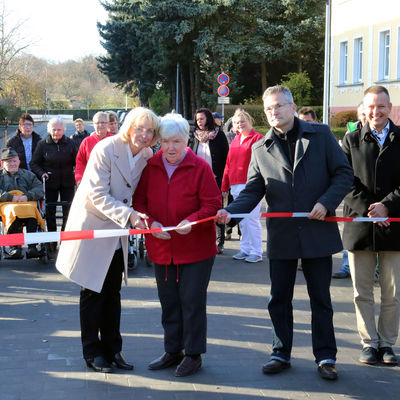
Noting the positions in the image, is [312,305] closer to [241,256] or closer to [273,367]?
[273,367]

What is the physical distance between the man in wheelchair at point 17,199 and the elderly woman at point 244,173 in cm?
277

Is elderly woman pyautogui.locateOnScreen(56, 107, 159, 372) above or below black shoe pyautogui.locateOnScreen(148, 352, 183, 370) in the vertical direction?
above

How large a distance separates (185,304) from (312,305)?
0.97m

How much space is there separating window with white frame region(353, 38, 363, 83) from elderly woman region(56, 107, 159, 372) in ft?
97.2

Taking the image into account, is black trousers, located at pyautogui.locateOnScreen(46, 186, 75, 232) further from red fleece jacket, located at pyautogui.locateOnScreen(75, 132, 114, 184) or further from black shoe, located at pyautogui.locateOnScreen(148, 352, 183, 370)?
black shoe, located at pyautogui.locateOnScreen(148, 352, 183, 370)

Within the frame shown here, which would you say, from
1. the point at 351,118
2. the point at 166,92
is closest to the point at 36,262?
the point at 351,118

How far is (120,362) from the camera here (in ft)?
17.3

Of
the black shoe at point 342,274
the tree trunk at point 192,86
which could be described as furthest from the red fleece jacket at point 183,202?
the tree trunk at point 192,86

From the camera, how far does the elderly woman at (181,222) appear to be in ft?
16.5

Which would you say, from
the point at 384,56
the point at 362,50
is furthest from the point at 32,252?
the point at 362,50

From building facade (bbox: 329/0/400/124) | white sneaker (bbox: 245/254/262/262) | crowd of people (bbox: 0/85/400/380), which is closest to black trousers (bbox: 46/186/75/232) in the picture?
white sneaker (bbox: 245/254/262/262)

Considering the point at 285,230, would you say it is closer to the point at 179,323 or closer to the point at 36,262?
the point at 179,323

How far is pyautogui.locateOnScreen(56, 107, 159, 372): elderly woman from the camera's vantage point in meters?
4.94

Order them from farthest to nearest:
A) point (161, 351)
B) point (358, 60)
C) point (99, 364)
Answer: point (358, 60) < point (161, 351) < point (99, 364)
